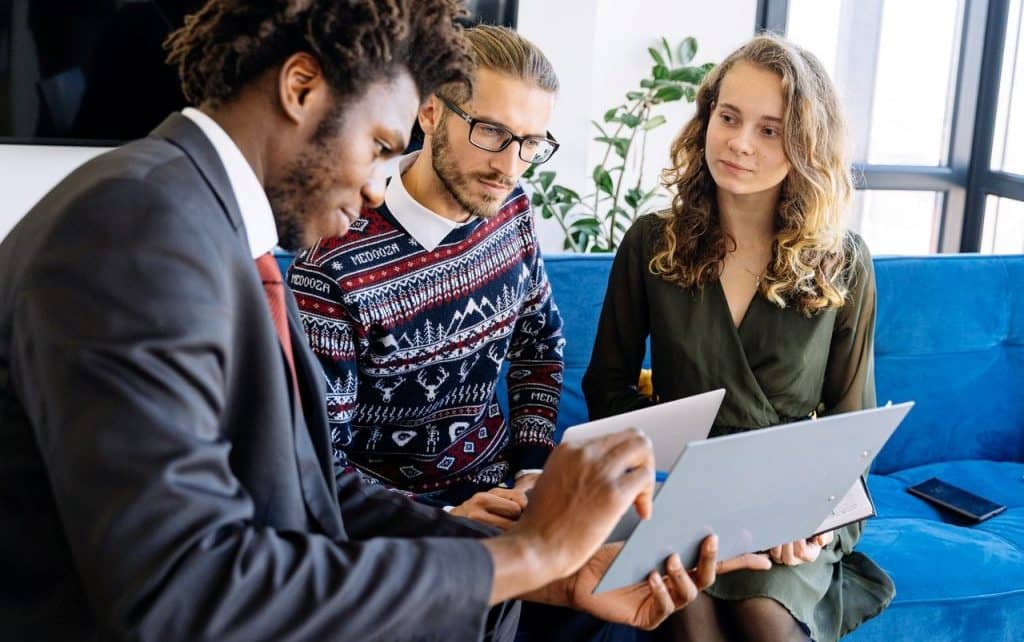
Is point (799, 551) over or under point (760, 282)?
under

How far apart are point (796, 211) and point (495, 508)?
0.81 meters

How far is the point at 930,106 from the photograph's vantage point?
4.53 metres

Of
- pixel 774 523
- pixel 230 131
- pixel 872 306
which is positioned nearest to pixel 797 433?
pixel 774 523

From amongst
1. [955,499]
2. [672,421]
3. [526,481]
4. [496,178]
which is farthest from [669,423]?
[955,499]

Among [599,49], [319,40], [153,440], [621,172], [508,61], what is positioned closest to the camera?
[153,440]

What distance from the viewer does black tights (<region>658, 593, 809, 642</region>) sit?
5.35ft

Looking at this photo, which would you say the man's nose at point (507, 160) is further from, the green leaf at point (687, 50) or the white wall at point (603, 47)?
the green leaf at point (687, 50)

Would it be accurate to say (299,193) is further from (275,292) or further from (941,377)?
(941,377)

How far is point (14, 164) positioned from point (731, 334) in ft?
7.72

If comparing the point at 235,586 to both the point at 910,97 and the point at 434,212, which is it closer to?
the point at 434,212

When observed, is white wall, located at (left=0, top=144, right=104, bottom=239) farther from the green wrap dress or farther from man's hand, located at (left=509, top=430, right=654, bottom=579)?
man's hand, located at (left=509, top=430, right=654, bottom=579)

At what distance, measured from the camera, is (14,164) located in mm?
3182

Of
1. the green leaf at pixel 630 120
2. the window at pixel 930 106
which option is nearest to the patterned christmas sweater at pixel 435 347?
Answer: the green leaf at pixel 630 120

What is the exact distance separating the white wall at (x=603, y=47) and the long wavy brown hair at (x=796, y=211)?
1.70 metres
